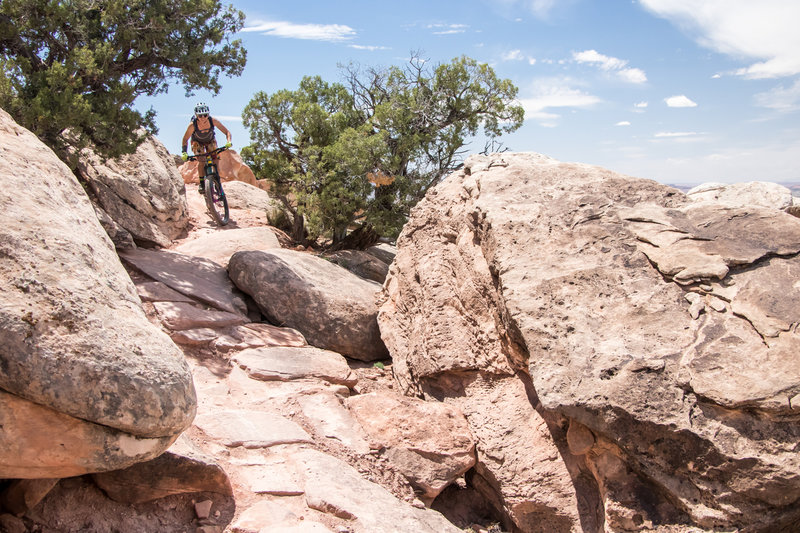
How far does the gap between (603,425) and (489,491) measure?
5.15 ft

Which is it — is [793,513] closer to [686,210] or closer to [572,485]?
[572,485]

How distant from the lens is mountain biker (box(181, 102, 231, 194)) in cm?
1006

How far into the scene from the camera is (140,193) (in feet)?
28.5

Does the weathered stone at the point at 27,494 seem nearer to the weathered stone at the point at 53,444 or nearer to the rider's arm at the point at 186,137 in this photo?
the weathered stone at the point at 53,444

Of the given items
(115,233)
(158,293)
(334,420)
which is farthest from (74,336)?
(115,233)

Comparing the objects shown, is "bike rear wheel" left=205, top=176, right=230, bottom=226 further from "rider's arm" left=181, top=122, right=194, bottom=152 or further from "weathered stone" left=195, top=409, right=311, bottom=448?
"weathered stone" left=195, top=409, right=311, bottom=448

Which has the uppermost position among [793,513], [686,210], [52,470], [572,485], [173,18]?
[173,18]

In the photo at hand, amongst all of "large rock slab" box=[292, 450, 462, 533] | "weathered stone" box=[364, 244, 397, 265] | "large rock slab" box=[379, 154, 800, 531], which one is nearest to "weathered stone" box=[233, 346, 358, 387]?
"large rock slab" box=[379, 154, 800, 531]

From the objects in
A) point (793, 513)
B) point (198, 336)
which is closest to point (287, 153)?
point (198, 336)

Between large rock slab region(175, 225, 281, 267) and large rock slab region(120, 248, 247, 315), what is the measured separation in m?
0.40

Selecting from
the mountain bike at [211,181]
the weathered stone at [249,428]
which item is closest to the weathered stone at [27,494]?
the weathered stone at [249,428]

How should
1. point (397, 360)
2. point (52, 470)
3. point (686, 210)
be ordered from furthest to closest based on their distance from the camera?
point (397, 360)
point (686, 210)
point (52, 470)

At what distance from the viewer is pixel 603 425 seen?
3.72m

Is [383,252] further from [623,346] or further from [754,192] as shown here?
[623,346]
